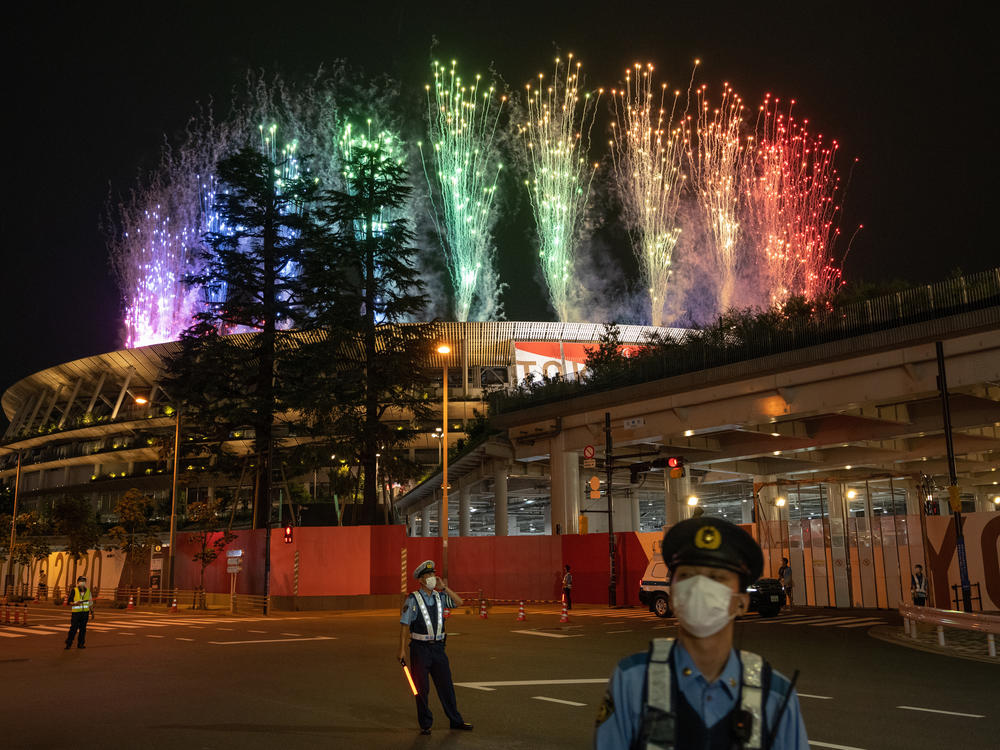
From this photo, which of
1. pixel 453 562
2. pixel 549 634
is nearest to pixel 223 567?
pixel 453 562

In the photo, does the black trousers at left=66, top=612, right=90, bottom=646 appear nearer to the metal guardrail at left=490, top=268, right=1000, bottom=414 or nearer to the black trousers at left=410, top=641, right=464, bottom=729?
the black trousers at left=410, top=641, right=464, bottom=729

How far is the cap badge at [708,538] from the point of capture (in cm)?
280

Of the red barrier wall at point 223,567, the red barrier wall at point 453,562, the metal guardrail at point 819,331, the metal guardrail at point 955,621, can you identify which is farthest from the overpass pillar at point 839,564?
the red barrier wall at point 223,567

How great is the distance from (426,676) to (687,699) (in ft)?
24.0

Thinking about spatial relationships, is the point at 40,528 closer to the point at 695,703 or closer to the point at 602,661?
the point at 602,661

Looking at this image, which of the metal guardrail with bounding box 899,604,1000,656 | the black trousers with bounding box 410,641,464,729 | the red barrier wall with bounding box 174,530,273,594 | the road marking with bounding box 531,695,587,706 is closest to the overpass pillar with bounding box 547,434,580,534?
the red barrier wall with bounding box 174,530,273,594

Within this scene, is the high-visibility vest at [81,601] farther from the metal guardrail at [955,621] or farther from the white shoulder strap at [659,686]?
the white shoulder strap at [659,686]

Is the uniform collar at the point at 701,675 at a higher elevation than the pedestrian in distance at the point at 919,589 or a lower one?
higher

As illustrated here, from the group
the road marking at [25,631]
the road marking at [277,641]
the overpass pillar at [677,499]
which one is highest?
the overpass pillar at [677,499]

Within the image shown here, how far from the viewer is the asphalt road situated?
9.37 m

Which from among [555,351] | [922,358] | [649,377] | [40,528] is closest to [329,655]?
[922,358]

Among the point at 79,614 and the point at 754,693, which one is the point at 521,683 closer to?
the point at 754,693

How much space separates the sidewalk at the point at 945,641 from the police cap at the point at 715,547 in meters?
16.4

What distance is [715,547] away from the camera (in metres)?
2.80
